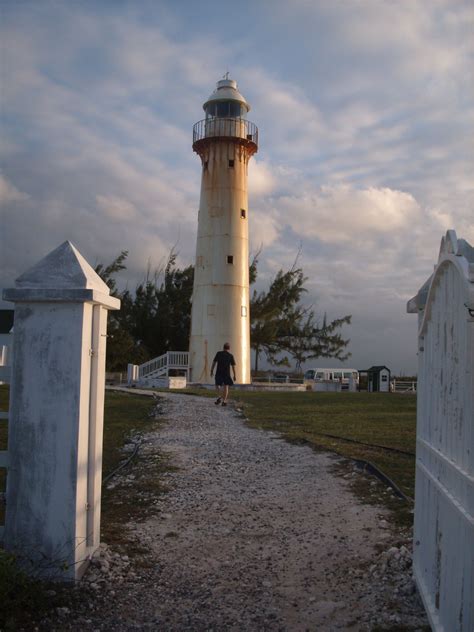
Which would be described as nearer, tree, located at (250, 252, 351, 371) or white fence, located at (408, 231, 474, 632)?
white fence, located at (408, 231, 474, 632)

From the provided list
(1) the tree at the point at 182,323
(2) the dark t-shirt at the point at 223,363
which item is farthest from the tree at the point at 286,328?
(2) the dark t-shirt at the point at 223,363

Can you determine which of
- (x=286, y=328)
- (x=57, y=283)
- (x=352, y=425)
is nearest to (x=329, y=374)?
(x=286, y=328)

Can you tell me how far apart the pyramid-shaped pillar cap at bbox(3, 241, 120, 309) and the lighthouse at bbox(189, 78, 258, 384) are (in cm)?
2590

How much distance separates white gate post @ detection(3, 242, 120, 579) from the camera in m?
4.46

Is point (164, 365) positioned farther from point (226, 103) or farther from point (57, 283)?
point (57, 283)

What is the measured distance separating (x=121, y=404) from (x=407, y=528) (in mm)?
13335

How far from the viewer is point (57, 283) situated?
15.1 ft

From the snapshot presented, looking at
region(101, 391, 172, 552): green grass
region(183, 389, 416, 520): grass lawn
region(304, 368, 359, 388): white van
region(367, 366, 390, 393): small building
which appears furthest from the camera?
region(304, 368, 359, 388): white van

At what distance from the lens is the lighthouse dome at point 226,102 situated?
31.4 meters

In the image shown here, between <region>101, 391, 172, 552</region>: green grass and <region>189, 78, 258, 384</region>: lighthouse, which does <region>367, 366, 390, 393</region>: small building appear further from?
<region>101, 391, 172, 552</region>: green grass

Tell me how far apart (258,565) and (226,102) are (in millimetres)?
29189

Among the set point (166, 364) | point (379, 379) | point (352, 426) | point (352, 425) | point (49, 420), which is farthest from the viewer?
point (379, 379)

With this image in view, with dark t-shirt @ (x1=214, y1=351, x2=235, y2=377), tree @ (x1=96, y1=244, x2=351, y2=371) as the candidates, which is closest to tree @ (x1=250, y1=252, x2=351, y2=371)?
tree @ (x1=96, y1=244, x2=351, y2=371)

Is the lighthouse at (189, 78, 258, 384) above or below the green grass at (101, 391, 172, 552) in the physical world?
above
